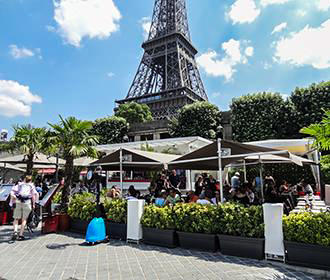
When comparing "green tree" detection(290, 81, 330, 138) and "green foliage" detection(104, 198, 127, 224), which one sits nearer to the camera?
"green foliage" detection(104, 198, 127, 224)

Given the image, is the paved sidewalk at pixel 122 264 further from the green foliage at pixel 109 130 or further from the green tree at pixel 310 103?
the green foliage at pixel 109 130

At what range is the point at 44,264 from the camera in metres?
4.45

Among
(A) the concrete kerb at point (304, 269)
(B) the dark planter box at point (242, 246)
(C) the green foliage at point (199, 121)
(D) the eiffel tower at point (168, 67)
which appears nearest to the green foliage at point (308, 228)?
(A) the concrete kerb at point (304, 269)

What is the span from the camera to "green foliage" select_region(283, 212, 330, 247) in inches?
149

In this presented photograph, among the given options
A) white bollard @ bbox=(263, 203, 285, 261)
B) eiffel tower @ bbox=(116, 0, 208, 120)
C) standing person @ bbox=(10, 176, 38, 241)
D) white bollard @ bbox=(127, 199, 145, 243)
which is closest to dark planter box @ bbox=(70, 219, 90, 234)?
standing person @ bbox=(10, 176, 38, 241)

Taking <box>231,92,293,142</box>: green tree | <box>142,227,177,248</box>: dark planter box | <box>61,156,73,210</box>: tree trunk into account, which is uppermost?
<box>231,92,293,142</box>: green tree

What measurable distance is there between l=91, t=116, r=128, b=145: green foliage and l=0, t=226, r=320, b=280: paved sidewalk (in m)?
26.7

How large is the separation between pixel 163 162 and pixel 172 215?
5.94 feet

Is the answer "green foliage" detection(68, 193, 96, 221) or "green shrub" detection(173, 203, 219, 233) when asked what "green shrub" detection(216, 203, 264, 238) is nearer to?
"green shrub" detection(173, 203, 219, 233)

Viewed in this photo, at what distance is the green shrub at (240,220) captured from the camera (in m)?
4.49

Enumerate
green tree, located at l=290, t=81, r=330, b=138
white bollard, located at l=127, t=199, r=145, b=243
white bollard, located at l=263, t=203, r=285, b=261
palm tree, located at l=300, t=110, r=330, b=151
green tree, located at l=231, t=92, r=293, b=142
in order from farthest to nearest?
green tree, located at l=231, t=92, r=293, b=142 < green tree, located at l=290, t=81, r=330, b=138 < white bollard, located at l=127, t=199, r=145, b=243 < white bollard, located at l=263, t=203, r=285, b=261 < palm tree, located at l=300, t=110, r=330, b=151

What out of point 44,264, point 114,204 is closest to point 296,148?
point 114,204

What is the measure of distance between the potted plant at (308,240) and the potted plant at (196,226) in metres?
1.31

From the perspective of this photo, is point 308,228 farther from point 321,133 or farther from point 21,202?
point 21,202
